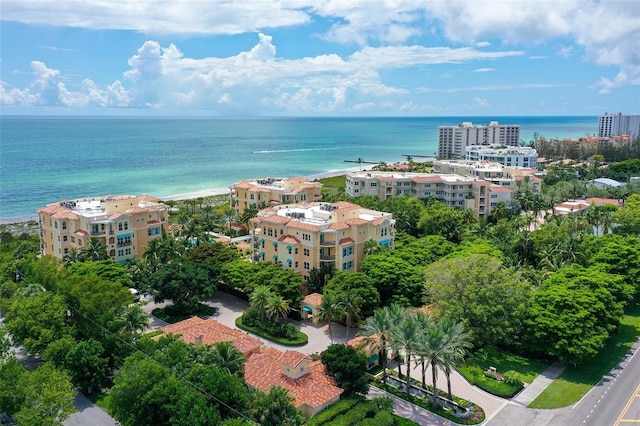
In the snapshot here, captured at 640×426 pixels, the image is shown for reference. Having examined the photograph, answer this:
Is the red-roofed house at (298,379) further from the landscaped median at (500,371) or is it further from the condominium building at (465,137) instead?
the condominium building at (465,137)

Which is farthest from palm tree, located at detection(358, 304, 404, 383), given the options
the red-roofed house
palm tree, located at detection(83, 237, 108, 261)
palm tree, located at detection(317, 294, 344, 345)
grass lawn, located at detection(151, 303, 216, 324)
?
palm tree, located at detection(83, 237, 108, 261)

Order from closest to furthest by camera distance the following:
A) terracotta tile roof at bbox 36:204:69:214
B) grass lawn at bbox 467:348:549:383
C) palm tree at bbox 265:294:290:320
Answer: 1. grass lawn at bbox 467:348:549:383
2. palm tree at bbox 265:294:290:320
3. terracotta tile roof at bbox 36:204:69:214

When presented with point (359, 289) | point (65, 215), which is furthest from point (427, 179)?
point (65, 215)

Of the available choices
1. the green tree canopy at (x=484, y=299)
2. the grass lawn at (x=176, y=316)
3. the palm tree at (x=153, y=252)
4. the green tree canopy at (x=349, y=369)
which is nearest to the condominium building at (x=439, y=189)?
the palm tree at (x=153, y=252)

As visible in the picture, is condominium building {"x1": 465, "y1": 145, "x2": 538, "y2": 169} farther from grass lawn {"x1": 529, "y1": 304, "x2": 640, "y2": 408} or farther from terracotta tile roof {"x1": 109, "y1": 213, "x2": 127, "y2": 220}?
terracotta tile roof {"x1": 109, "y1": 213, "x2": 127, "y2": 220}

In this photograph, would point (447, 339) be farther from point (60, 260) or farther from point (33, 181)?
point (33, 181)
